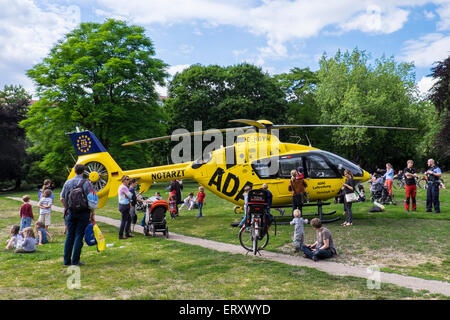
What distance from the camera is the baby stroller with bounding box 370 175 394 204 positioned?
16.0m

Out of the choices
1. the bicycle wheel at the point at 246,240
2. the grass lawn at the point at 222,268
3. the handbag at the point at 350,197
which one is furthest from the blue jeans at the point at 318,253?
the handbag at the point at 350,197

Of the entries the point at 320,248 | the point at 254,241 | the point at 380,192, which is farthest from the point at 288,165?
the point at 380,192

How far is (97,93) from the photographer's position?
90.3 ft

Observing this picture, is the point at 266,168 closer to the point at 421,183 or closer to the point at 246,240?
the point at 246,240

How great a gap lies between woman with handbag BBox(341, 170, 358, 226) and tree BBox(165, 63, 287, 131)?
1088 inches

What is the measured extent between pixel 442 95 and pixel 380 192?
14.5 m

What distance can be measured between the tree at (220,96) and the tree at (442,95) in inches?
678

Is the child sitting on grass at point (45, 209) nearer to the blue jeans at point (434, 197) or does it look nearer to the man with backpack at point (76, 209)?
the man with backpack at point (76, 209)

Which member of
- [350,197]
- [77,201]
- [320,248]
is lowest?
[320,248]

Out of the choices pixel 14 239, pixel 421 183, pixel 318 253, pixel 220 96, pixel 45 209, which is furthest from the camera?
pixel 220 96

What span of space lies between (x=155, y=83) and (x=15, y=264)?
25.9 meters

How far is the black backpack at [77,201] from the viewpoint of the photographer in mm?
6793

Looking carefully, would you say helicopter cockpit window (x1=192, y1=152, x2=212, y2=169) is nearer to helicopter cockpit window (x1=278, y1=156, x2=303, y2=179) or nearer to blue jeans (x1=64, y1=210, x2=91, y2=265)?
helicopter cockpit window (x1=278, y1=156, x2=303, y2=179)

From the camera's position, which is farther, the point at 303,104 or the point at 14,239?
the point at 303,104
